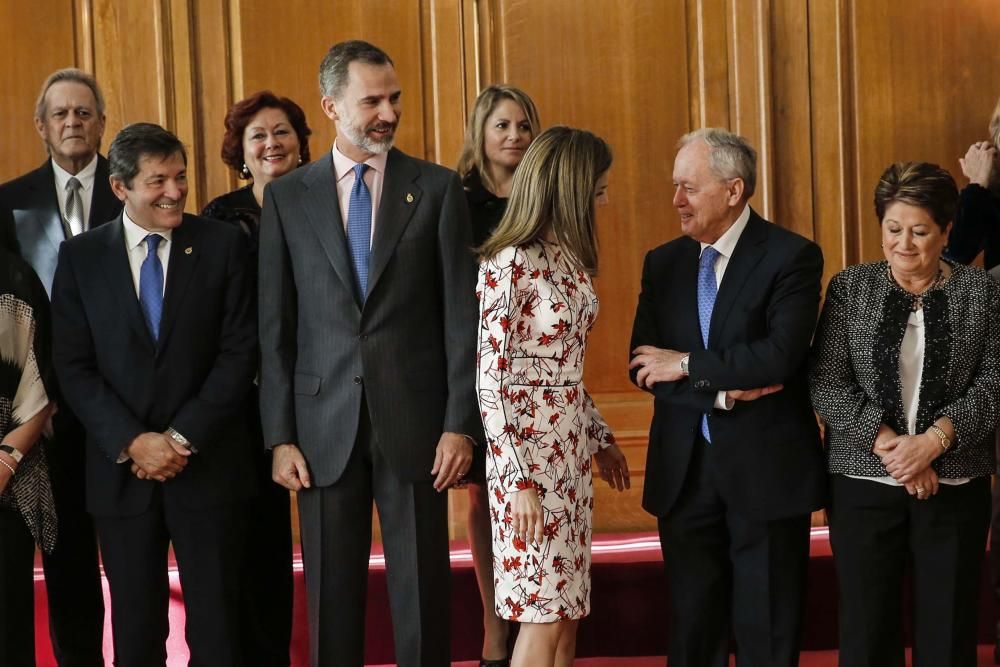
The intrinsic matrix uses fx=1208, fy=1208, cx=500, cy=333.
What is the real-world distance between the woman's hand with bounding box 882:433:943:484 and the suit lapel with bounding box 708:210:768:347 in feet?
1.75

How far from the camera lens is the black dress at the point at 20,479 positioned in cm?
309

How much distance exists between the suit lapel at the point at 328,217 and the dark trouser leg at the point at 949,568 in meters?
1.58

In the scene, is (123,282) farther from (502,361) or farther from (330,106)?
(502,361)

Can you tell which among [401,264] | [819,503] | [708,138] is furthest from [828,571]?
[401,264]

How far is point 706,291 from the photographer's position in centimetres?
319

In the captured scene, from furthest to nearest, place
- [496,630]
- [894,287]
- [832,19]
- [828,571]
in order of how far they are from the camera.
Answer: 1. [832,19]
2. [828,571]
3. [496,630]
4. [894,287]

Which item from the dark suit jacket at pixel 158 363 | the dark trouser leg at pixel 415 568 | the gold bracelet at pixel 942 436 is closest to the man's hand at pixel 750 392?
the gold bracelet at pixel 942 436

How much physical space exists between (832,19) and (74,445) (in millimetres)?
3241

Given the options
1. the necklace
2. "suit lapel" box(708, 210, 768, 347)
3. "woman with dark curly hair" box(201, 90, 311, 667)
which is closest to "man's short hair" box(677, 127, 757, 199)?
"suit lapel" box(708, 210, 768, 347)

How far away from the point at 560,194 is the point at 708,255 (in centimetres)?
53

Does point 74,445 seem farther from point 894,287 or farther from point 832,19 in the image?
point 832,19

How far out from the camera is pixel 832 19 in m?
4.76

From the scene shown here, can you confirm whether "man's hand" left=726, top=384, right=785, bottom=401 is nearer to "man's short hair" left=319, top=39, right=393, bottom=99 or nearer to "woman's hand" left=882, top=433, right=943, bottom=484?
"woman's hand" left=882, top=433, right=943, bottom=484

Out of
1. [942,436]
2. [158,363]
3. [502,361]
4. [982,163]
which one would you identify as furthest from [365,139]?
[982,163]
